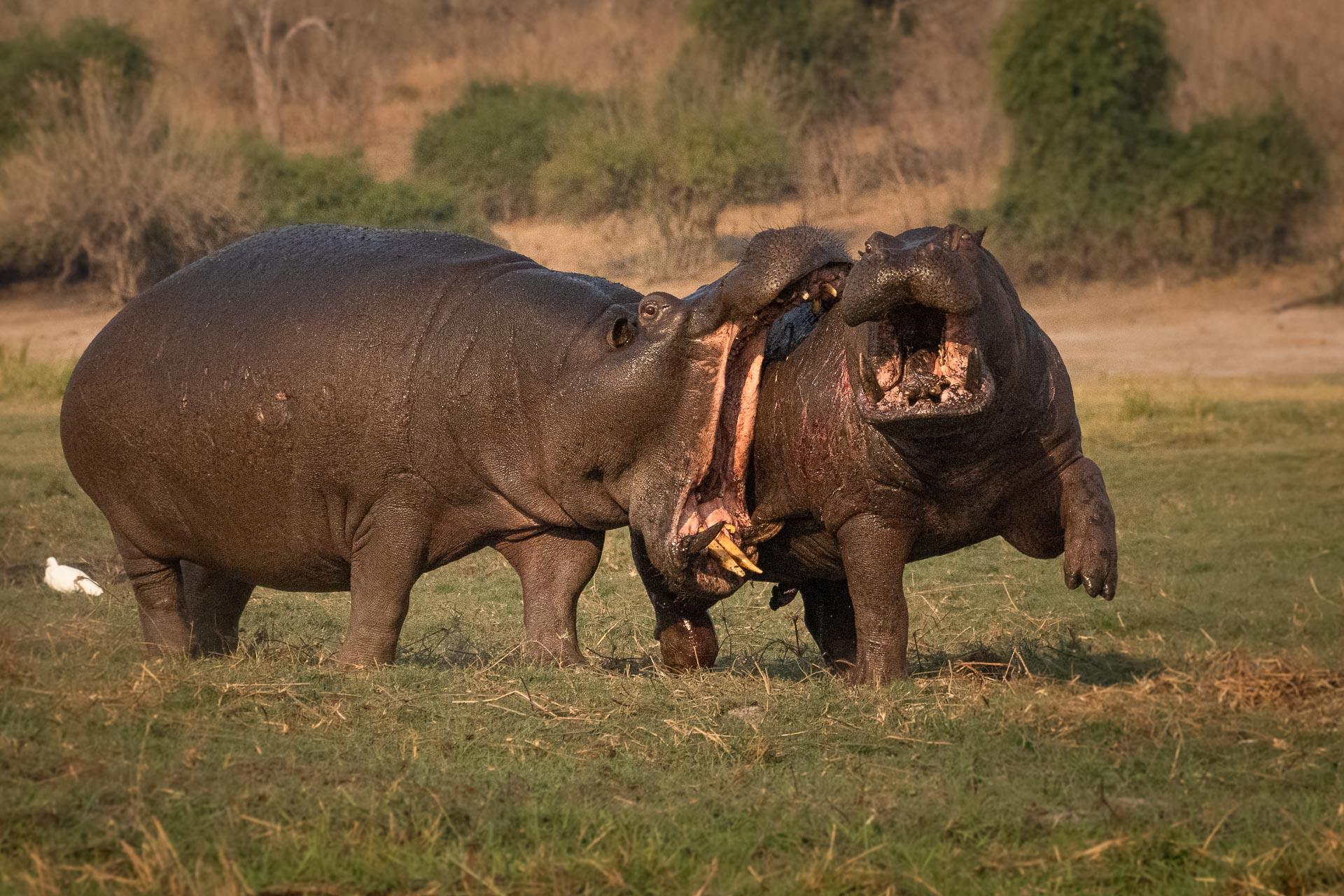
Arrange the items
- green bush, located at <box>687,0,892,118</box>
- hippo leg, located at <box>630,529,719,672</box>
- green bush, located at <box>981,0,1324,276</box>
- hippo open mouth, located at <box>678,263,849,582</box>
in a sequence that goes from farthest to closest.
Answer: green bush, located at <box>687,0,892,118</box>
green bush, located at <box>981,0,1324,276</box>
hippo leg, located at <box>630,529,719,672</box>
hippo open mouth, located at <box>678,263,849,582</box>

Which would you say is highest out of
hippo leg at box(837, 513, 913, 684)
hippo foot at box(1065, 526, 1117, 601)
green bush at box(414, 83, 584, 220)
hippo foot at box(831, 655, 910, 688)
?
hippo foot at box(1065, 526, 1117, 601)

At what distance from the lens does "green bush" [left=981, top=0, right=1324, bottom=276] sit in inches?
809

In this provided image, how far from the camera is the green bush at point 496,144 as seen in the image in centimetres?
2391

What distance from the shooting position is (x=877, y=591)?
4961mm

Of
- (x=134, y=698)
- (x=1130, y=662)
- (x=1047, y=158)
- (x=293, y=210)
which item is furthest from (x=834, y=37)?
(x=134, y=698)

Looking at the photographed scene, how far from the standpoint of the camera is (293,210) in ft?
75.0

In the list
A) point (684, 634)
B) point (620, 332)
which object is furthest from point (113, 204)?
point (620, 332)

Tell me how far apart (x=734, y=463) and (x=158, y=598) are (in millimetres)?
1950

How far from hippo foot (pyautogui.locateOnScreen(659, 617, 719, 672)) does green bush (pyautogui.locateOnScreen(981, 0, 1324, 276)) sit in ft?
50.6

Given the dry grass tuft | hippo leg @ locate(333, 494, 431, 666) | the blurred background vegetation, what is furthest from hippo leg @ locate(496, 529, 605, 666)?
the blurred background vegetation

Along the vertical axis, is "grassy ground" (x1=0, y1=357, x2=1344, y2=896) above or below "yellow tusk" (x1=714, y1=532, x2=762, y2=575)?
below

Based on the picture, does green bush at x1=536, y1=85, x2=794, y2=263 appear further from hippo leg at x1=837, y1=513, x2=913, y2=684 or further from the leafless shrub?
hippo leg at x1=837, y1=513, x2=913, y2=684

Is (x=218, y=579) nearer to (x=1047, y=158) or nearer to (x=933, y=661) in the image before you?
(x=933, y=661)

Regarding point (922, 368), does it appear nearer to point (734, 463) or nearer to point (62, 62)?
point (734, 463)
